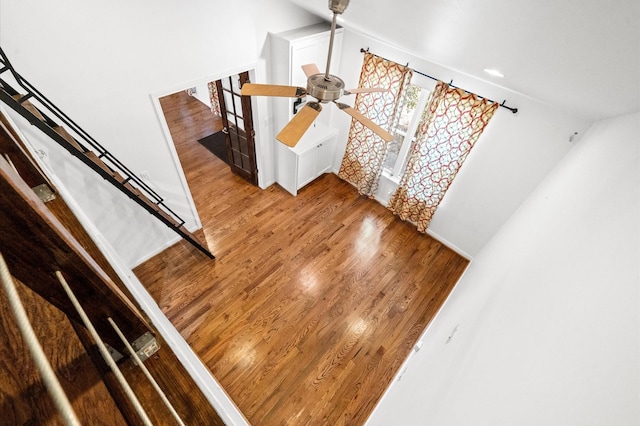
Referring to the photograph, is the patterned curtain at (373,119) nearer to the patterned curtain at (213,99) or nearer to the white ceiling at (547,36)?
the white ceiling at (547,36)

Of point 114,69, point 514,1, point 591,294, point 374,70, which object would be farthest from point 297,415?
point 374,70

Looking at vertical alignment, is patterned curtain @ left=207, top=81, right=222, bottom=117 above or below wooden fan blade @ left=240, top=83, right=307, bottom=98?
below

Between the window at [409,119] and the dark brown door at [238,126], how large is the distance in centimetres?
206

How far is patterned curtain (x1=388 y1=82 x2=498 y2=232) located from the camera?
3.06m

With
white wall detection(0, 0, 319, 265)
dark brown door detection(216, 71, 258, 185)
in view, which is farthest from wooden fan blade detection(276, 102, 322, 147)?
dark brown door detection(216, 71, 258, 185)

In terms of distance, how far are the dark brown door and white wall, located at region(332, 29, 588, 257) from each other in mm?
1509

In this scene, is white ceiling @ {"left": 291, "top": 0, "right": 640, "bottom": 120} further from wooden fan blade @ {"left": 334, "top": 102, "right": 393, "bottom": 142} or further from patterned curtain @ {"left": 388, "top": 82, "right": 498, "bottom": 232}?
patterned curtain @ {"left": 388, "top": 82, "right": 498, "bottom": 232}

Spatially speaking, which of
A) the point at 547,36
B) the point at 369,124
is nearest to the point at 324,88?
the point at 369,124

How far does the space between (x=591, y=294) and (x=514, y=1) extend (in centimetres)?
83

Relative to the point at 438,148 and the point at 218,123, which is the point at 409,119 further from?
the point at 218,123

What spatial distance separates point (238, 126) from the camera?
4230 millimetres

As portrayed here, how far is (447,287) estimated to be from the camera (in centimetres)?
362

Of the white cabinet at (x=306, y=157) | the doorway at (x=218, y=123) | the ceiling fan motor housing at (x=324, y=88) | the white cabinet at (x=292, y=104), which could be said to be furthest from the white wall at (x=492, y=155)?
the ceiling fan motor housing at (x=324, y=88)

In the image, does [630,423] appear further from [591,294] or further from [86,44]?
[86,44]
